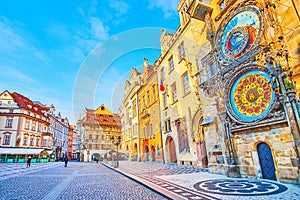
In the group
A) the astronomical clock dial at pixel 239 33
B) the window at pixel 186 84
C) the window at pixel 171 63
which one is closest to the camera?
the astronomical clock dial at pixel 239 33

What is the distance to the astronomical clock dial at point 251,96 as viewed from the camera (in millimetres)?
7225

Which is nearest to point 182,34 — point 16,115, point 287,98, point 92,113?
point 287,98

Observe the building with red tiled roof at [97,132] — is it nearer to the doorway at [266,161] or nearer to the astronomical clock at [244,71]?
the astronomical clock at [244,71]

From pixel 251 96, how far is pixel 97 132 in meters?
42.2

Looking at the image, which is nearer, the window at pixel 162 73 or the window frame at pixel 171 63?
the window frame at pixel 171 63

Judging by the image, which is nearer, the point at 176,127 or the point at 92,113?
the point at 176,127

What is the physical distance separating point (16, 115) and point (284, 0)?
4261cm

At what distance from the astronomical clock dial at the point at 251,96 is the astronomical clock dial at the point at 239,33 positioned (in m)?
1.26

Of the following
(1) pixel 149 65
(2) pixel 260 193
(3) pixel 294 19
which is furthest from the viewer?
(1) pixel 149 65

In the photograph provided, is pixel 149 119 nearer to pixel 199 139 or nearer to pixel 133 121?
pixel 133 121

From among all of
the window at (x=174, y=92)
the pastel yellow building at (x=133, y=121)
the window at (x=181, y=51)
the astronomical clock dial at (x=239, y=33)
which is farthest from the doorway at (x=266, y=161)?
the pastel yellow building at (x=133, y=121)

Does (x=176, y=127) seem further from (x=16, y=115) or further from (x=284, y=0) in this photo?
(x=16, y=115)

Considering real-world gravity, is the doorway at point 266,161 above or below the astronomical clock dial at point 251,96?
below

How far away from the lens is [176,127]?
1705cm
